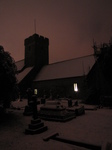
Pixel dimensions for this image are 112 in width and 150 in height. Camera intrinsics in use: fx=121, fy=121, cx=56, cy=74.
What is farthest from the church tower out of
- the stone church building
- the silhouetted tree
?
the silhouetted tree

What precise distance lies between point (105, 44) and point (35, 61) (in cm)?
2231

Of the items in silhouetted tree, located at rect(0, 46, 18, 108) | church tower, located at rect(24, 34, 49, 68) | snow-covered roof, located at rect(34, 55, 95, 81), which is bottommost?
silhouetted tree, located at rect(0, 46, 18, 108)

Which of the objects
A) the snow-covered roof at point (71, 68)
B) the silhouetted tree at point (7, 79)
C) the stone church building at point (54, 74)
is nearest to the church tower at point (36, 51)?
the stone church building at point (54, 74)

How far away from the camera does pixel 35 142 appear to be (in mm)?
4898

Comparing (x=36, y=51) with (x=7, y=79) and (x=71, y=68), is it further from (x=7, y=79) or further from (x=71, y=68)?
(x=7, y=79)

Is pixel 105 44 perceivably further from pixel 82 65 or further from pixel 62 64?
pixel 62 64

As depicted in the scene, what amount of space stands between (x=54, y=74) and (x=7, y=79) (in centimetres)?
2071

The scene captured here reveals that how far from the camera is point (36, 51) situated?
36156mm

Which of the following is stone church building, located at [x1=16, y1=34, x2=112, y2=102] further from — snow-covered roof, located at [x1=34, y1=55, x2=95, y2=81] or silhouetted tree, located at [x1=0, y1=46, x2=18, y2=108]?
silhouetted tree, located at [x1=0, y1=46, x2=18, y2=108]

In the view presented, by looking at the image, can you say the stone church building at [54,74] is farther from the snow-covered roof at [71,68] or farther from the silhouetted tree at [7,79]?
the silhouetted tree at [7,79]

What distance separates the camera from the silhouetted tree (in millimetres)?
8719

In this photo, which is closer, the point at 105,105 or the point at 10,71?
the point at 10,71

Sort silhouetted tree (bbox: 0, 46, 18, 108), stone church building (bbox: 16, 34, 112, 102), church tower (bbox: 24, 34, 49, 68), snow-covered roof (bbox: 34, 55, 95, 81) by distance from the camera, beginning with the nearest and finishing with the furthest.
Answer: silhouetted tree (bbox: 0, 46, 18, 108), stone church building (bbox: 16, 34, 112, 102), snow-covered roof (bbox: 34, 55, 95, 81), church tower (bbox: 24, 34, 49, 68)

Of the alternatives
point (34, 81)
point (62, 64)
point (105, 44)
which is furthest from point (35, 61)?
point (105, 44)
